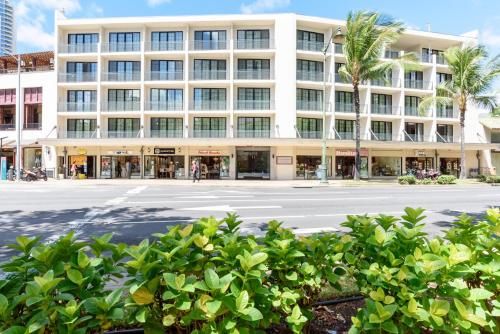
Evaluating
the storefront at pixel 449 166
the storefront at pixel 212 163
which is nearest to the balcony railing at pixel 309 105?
the storefront at pixel 212 163

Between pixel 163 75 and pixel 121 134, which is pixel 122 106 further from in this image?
pixel 163 75

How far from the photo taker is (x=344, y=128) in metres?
36.6

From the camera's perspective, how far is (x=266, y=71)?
3500 centimetres

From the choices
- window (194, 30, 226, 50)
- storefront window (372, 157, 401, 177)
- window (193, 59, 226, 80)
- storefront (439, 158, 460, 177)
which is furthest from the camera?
storefront (439, 158, 460, 177)

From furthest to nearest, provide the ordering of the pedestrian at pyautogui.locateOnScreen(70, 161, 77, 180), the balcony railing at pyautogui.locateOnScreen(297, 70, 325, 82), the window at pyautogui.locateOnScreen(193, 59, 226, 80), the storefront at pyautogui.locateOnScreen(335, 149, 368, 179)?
1. the storefront at pyautogui.locateOnScreen(335, 149, 368, 179)
2. the window at pyautogui.locateOnScreen(193, 59, 226, 80)
3. the balcony railing at pyautogui.locateOnScreen(297, 70, 325, 82)
4. the pedestrian at pyautogui.locateOnScreen(70, 161, 77, 180)

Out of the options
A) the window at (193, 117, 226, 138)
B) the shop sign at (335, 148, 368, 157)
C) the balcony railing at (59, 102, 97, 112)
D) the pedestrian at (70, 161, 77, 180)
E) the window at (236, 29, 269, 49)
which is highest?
the window at (236, 29, 269, 49)

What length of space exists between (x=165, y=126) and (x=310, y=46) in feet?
57.4

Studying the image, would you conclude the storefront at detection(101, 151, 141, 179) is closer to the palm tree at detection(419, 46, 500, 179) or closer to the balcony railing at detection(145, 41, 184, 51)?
the balcony railing at detection(145, 41, 184, 51)

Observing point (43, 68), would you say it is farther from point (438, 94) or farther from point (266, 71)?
point (438, 94)

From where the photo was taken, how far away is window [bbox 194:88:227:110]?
34844 millimetres

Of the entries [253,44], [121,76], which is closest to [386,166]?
[253,44]

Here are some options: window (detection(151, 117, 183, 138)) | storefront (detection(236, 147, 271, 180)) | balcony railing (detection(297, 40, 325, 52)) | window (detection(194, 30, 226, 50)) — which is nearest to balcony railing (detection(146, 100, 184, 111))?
window (detection(151, 117, 183, 138))

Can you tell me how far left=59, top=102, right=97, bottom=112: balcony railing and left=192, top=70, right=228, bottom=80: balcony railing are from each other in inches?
436

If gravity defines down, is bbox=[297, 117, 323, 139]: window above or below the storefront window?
above
